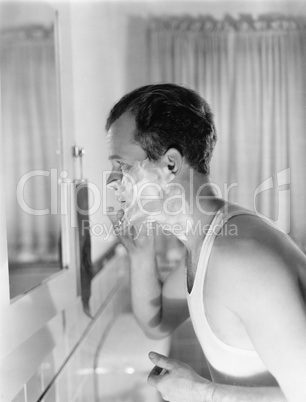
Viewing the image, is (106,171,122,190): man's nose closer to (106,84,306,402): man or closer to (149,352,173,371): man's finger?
(106,84,306,402): man

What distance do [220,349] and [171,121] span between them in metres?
0.26

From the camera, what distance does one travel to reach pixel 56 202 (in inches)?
26.0

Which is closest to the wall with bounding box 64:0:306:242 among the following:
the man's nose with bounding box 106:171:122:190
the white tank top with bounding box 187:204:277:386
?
the man's nose with bounding box 106:171:122:190

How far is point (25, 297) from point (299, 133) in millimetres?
403

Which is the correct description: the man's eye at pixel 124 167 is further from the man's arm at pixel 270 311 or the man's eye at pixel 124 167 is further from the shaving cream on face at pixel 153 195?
the man's arm at pixel 270 311

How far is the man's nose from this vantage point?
58 centimetres

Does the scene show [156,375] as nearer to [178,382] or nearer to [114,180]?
[178,382]

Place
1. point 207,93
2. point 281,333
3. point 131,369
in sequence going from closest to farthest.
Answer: point 281,333, point 207,93, point 131,369

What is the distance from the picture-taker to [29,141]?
0.64 m

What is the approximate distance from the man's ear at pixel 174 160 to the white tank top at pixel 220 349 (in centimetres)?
7

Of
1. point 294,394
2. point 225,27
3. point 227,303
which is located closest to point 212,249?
point 227,303

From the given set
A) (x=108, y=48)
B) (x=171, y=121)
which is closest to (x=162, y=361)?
(x=171, y=121)

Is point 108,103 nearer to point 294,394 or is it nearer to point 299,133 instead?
point 299,133

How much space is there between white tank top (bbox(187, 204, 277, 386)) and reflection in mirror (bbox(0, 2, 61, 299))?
23 centimetres
